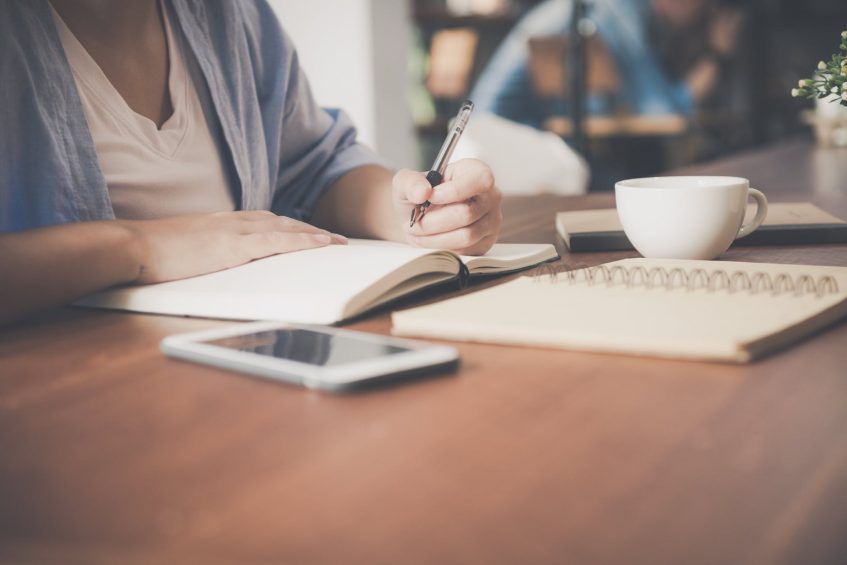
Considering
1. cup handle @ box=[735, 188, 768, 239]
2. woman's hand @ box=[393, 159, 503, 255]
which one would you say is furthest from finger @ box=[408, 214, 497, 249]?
cup handle @ box=[735, 188, 768, 239]

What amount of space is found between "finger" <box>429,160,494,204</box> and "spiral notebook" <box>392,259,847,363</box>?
0.63 feet

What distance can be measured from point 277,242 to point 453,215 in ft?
0.57

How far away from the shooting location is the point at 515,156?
3027mm

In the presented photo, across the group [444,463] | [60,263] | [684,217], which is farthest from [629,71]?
[444,463]

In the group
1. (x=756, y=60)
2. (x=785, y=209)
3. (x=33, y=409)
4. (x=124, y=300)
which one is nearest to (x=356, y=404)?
(x=33, y=409)

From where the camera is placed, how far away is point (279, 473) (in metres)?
0.37

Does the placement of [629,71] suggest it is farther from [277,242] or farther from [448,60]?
[277,242]

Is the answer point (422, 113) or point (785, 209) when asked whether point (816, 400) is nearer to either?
point (785, 209)

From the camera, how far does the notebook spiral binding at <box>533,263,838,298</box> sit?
606mm

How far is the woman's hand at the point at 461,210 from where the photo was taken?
860 mm

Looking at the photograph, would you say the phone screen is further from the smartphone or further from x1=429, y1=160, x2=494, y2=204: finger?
x1=429, y1=160, x2=494, y2=204: finger

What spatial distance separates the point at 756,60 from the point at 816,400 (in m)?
5.64

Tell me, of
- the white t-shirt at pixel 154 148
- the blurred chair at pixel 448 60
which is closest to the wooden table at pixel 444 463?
the white t-shirt at pixel 154 148

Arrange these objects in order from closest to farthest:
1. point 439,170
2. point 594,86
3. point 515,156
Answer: point 439,170 → point 515,156 → point 594,86
